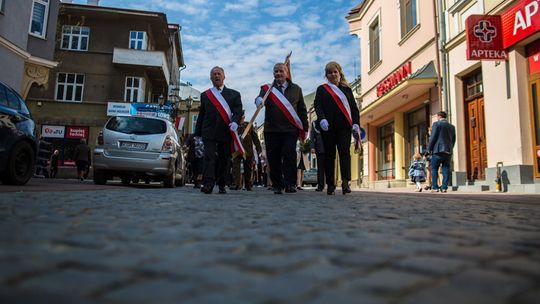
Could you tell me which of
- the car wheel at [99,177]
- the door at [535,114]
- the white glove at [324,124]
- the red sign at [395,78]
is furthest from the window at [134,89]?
the white glove at [324,124]

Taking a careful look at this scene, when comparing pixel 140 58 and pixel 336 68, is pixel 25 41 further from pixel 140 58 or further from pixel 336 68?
pixel 140 58

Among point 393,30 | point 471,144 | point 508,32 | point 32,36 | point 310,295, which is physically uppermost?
point 393,30

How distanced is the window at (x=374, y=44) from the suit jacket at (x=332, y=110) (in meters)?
14.0

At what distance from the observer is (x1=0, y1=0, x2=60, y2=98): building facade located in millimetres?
12586

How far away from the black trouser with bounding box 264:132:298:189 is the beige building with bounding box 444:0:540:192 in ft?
17.0

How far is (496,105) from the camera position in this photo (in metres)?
10.7

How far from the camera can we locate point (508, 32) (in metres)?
10.2

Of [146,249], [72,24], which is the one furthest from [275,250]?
[72,24]

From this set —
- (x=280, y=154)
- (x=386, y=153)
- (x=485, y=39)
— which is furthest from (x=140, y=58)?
(x=280, y=154)

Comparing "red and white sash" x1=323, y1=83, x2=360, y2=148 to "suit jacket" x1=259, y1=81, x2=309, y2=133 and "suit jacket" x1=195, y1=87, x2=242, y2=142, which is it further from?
"suit jacket" x1=195, y1=87, x2=242, y2=142

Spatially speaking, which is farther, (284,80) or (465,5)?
(465,5)

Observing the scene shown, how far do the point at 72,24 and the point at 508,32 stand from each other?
25313 millimetres

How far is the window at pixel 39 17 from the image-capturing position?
16.0 metres

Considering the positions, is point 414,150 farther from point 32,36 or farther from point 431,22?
point 32,36
